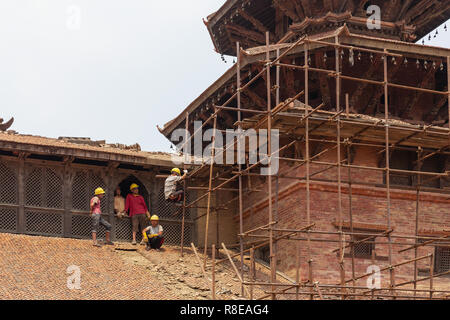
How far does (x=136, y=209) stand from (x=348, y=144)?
251 inches

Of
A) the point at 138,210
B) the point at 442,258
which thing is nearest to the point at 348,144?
the point at 442,258

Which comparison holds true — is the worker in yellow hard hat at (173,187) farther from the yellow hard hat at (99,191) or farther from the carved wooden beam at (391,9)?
the carved wooden beam at (391,9)

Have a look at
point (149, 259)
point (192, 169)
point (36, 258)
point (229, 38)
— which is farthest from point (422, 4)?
point (36, 258)

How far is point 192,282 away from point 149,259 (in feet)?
6.34

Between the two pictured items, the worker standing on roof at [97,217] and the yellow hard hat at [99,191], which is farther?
the yellow hard hat at [99,191]

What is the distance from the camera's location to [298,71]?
29219 millimetres

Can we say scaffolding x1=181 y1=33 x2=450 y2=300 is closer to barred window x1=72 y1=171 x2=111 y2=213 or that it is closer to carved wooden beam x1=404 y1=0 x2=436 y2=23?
barred window x1=72 y1=171 x2=111 y2=213

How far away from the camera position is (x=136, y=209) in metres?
29.1

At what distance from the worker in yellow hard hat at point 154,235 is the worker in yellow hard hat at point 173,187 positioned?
2.74 ft

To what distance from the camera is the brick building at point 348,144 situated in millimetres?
26016

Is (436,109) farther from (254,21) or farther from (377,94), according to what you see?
(254,21)

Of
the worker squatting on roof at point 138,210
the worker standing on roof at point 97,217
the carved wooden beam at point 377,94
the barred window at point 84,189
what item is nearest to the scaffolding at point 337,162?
the worker squatting on roof at point 138,210

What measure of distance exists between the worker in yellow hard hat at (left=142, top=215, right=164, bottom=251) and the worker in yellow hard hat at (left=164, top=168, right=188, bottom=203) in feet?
2.74
